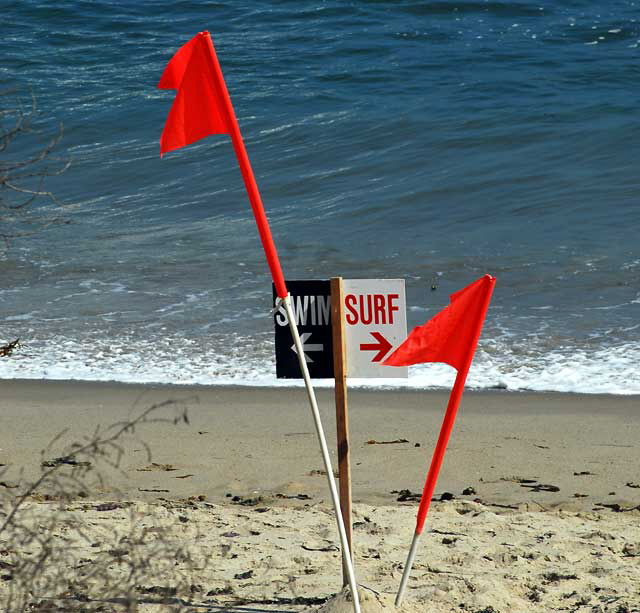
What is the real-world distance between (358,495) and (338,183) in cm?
990

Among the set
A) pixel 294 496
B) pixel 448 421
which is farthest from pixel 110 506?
pixel 448 421

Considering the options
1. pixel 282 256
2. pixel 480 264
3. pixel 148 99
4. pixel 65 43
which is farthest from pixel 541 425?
pixel 65 43

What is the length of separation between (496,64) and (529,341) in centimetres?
1218

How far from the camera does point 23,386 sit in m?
7.50

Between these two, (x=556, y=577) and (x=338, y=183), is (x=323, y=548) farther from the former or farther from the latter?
(x=338, y=183)

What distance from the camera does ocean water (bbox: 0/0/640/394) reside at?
28.1 feet

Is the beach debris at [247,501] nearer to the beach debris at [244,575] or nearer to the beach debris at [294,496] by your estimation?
the beach debris at [294,496]

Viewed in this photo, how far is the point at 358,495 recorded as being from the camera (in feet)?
17.3

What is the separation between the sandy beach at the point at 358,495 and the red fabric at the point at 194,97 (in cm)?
96

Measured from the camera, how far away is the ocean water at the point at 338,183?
28.1ft

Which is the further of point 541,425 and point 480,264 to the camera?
point 480,264

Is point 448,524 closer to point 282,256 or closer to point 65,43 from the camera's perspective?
point 282,256

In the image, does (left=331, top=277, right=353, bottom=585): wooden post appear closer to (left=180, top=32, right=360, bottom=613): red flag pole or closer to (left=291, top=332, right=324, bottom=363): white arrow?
(left=291, top=332, right=324, bottom=363): white arrow

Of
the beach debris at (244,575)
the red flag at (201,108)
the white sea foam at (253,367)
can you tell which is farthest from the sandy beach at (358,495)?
the red flag at (201,108)
